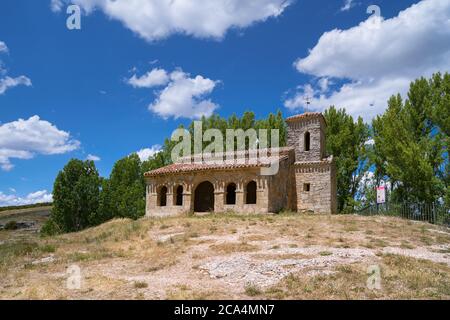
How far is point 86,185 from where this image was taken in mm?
35656

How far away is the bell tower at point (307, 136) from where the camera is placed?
25.5 metres

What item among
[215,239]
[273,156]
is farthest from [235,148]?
[215,239]

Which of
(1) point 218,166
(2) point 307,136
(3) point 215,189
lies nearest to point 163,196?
(3) point 215,189

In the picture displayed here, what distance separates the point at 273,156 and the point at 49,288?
57.6 ft

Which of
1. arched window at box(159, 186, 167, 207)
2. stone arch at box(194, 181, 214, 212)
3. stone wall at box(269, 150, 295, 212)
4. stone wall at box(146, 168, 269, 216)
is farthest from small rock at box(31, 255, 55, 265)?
stone arch at box(194, 181, 214, 212)

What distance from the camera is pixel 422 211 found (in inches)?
985

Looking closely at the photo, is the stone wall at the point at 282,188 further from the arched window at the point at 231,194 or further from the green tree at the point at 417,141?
the green tree at the point at 417,141

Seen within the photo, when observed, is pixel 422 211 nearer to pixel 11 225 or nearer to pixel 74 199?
pixel 74 199

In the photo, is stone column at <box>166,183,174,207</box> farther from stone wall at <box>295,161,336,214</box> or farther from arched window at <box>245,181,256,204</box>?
stone wall at <box>295,161,336,214</box>

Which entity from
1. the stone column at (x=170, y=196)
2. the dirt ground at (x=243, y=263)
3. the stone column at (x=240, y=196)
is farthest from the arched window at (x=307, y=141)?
the stone column at (x=170, y=196)

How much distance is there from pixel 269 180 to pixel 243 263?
1185 centimetres

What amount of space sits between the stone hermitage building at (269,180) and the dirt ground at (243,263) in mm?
5008

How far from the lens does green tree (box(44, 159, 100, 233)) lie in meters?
34.7
